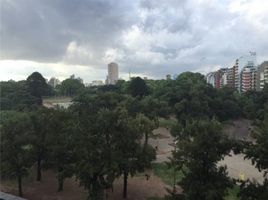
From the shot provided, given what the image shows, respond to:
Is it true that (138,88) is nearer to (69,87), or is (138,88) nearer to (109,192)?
(69,87)

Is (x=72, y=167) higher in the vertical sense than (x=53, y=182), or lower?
higher

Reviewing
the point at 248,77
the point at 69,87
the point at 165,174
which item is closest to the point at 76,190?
the point at 165,174

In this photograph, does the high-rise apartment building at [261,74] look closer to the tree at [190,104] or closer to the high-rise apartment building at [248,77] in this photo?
the high-rise apartment building at [248,77]

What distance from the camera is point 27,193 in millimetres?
27578

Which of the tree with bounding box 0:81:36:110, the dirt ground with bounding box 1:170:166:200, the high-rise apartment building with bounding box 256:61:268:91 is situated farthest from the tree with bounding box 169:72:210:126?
the high-rise apartment building with bounding box 256:61:268:91

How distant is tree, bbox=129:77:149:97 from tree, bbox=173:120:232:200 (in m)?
55.4

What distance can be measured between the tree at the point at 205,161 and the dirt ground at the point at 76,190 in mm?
9441

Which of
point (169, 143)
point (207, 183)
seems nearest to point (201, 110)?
point (169, 143)

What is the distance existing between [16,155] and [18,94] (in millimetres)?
46108

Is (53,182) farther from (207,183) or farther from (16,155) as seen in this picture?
(207,183)

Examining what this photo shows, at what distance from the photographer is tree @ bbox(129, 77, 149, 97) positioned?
73.4 meters

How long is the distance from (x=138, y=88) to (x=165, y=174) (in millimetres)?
42101

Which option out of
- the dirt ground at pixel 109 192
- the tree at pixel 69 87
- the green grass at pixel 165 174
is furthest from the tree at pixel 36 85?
the dirt ground at pixel 109 192

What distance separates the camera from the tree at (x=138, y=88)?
73.4 m
